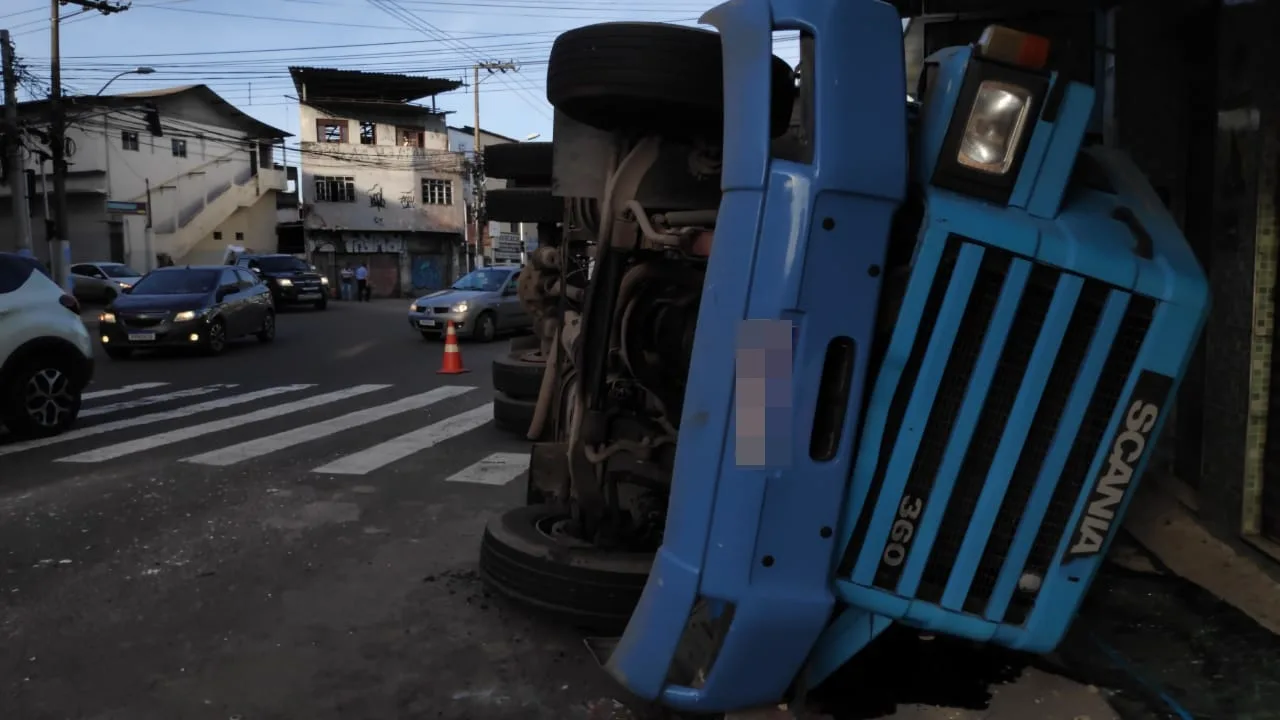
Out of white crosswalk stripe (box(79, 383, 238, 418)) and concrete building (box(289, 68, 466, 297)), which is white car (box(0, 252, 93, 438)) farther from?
concrete building (box(289, 68, 466, 297))

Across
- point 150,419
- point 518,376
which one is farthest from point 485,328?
point 518,376

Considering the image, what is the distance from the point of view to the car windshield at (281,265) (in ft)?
97.1

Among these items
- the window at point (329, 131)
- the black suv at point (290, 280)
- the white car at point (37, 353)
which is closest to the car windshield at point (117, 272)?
the black suv at point (290, 280)

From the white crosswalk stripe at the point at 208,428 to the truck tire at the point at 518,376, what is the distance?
2.78 meters

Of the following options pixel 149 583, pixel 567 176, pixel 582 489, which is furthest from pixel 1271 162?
pixel 149 583

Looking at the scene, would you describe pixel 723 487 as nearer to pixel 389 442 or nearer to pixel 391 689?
pixel 391 689

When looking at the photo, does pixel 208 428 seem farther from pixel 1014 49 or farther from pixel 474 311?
pixel 474 311

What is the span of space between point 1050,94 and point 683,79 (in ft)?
3.63

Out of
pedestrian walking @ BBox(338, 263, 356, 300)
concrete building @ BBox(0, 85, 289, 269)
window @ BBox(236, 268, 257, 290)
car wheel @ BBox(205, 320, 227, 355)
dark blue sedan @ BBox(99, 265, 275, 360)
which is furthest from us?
concrete building @ BBox(0, 85, 289, 269)

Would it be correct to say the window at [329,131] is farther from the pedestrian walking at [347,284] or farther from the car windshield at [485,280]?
the car windshield at [485,280]

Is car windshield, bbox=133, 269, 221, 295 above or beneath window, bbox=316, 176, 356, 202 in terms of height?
above

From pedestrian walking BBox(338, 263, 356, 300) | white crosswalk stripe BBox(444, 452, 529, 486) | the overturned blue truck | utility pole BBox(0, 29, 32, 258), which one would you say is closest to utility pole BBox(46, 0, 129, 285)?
utility pole BBox(0, 29, 32, 258)

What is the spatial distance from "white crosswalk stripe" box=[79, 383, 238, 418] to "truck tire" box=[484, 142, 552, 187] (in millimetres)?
6343

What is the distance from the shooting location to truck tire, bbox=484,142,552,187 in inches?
211
